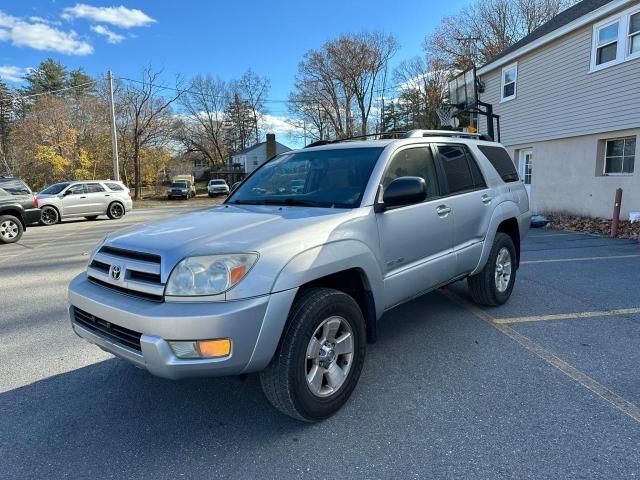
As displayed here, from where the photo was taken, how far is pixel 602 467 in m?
2.29

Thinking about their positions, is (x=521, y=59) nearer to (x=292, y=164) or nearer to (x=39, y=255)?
(x=292, y=164)

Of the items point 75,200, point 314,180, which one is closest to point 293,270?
point 314,180

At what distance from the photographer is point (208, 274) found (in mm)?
2408

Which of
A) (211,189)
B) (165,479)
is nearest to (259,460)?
(165,479)

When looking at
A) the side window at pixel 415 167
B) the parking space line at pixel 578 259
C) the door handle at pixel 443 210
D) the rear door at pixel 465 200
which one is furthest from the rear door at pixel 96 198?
the door handle at pixel 443 210

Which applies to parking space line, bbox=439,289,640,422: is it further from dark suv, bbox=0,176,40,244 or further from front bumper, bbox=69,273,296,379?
dark suv, bbox=0,176,40,244

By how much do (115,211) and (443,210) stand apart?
58.3 feet

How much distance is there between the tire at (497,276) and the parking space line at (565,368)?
8.1 inches

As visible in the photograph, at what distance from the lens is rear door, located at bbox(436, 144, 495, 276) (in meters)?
4.11

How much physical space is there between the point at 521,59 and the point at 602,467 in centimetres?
1629

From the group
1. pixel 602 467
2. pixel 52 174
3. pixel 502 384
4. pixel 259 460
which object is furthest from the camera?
pixel 52 174

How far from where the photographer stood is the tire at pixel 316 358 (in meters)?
2.56

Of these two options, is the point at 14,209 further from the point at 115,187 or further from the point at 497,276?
the point at 497,276

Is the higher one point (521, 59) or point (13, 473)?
point (521, 59)
